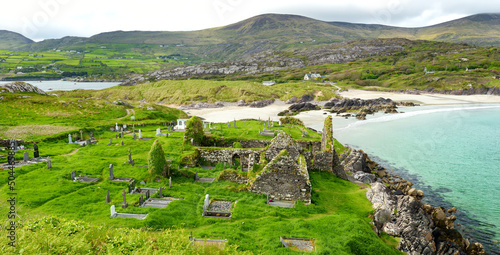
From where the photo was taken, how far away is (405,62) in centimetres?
17025

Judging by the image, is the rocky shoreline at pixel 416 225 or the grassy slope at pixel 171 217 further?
the rocky shoreline at pixel 416 225

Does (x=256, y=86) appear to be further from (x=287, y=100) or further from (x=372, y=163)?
(x=372, y=163)

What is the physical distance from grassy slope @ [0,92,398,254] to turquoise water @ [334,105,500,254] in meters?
13.0

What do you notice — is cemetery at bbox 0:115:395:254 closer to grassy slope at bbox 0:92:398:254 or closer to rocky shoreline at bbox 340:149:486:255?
grassy slope at bbox 0:92:398:254

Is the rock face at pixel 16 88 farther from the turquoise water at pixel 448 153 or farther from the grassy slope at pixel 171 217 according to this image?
the turquoise water at pixel 448 153

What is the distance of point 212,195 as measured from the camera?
2089cm

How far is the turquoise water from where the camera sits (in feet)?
93.9

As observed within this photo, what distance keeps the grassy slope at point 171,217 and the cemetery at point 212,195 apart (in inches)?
3.0

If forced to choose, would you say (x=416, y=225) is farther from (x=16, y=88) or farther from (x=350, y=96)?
(x=350, y=96)

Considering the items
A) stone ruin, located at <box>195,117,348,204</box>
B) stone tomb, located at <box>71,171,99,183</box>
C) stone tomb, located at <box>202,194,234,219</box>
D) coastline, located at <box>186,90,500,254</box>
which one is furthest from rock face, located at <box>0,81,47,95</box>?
stone tomb, located at <box>202,194,234,219</box>

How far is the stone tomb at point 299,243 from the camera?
1452 cm

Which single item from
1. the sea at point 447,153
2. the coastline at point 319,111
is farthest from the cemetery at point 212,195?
the coastline at point 319,111

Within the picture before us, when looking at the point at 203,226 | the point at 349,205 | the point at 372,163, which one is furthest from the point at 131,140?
the point at 372,163

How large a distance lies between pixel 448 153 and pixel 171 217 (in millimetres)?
50137
